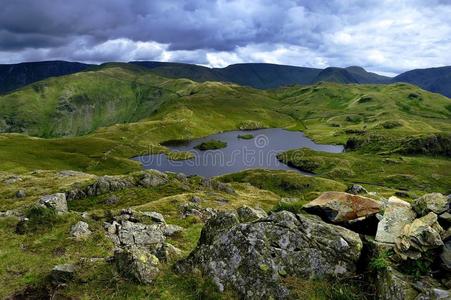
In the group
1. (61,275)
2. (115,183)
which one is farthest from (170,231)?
(115,183)

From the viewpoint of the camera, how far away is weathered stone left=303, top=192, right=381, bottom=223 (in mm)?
22500

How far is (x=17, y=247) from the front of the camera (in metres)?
28.1

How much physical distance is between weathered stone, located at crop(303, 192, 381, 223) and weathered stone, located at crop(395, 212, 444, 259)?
10.7ft

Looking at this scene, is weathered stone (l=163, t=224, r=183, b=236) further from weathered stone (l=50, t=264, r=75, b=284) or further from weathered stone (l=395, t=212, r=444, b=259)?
weathered stone (l=395, t=212, r=444, b=259)

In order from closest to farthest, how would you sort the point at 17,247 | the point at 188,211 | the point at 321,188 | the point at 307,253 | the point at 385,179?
the point at 307,253, the point at 17,247, the point at 188,211, the point at 321,188, the point at 385,179

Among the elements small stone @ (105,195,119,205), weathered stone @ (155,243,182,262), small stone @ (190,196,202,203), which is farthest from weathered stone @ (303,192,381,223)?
small stone @ (105,195,119,205)

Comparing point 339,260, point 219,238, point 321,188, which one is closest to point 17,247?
point 219,238

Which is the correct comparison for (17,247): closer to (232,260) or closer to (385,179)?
(232,260)

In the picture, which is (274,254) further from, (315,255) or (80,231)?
(80,231)

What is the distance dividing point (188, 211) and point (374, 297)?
43746 millimetres

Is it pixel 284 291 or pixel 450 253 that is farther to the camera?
pixel 284 291

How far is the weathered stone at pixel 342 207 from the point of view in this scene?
2250cm

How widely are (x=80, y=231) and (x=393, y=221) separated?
2266cm

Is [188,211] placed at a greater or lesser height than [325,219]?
lesser
